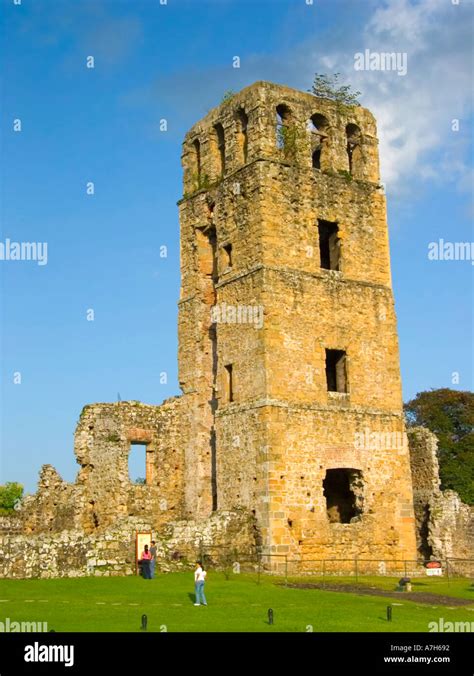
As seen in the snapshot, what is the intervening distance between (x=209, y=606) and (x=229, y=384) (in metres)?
9.90

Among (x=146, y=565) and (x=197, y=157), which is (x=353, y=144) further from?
(x=146, y=565)

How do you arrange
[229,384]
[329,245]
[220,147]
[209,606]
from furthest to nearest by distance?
[220,147] < [329,245] < [229,384] < [209,606]

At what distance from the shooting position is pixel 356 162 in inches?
1171

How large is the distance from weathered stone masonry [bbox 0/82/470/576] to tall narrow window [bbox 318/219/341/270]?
0.25ft

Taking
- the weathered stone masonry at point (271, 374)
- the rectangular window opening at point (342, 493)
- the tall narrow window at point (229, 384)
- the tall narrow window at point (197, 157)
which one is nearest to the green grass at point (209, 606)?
the weathered stone masonry at point (271, 374)

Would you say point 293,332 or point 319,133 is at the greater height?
point 319,133

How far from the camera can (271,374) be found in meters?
25.3

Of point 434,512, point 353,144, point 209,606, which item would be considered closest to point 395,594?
point 209,606

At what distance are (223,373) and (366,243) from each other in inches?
239

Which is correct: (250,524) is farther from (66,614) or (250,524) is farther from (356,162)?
(356,162)

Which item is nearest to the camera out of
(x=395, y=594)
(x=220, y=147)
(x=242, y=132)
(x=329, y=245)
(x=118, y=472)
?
(x=395, y=594)

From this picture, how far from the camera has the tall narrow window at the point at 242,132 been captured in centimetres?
2823

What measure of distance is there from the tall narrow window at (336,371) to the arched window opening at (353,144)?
244 inches

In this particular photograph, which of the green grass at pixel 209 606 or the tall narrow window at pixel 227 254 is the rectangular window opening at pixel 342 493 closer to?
the green grass at pixel 209 606
